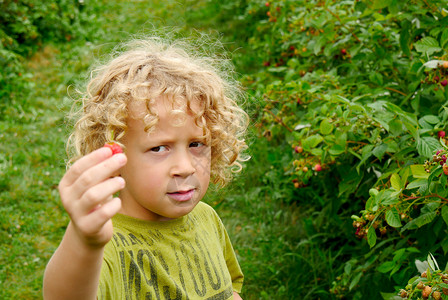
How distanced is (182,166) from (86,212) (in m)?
0.45

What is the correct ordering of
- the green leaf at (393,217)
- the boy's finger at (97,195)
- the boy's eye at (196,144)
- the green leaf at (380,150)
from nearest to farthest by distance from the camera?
the boy's finger at (97,195) → the boy's eye at (196,144) → the green leaf at (393,217) → the green leaf at (380,150)

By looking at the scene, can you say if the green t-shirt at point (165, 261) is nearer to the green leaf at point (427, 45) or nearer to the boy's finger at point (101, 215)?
the boy's finger at point (101, 215)

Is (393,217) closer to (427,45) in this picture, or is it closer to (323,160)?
(323,160)

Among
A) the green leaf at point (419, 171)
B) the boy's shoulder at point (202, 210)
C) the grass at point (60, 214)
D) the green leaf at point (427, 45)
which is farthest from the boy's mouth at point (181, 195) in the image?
the green leaf at point (427, 45)

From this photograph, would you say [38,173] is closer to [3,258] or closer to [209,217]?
[3,258]

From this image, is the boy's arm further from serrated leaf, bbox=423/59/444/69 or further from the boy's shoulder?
serrated leaf, bbox=423/59/444/69

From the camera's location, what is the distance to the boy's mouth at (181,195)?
4.24 feet

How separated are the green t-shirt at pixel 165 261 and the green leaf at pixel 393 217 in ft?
1.55

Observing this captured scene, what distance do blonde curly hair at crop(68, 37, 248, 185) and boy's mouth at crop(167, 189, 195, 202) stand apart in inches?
6.4

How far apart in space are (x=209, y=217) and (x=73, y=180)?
0.82 metres

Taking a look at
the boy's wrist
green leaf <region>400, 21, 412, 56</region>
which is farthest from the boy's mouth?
green leaf <region>400, 21, 412, 56</region>

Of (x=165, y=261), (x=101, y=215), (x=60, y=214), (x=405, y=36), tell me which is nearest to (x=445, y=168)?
(x=165, y=261)

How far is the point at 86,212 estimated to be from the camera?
0.84 m

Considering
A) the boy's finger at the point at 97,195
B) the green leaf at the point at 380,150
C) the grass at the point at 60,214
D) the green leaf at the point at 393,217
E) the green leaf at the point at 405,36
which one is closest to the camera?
the boy's finger at the point at 97,195
